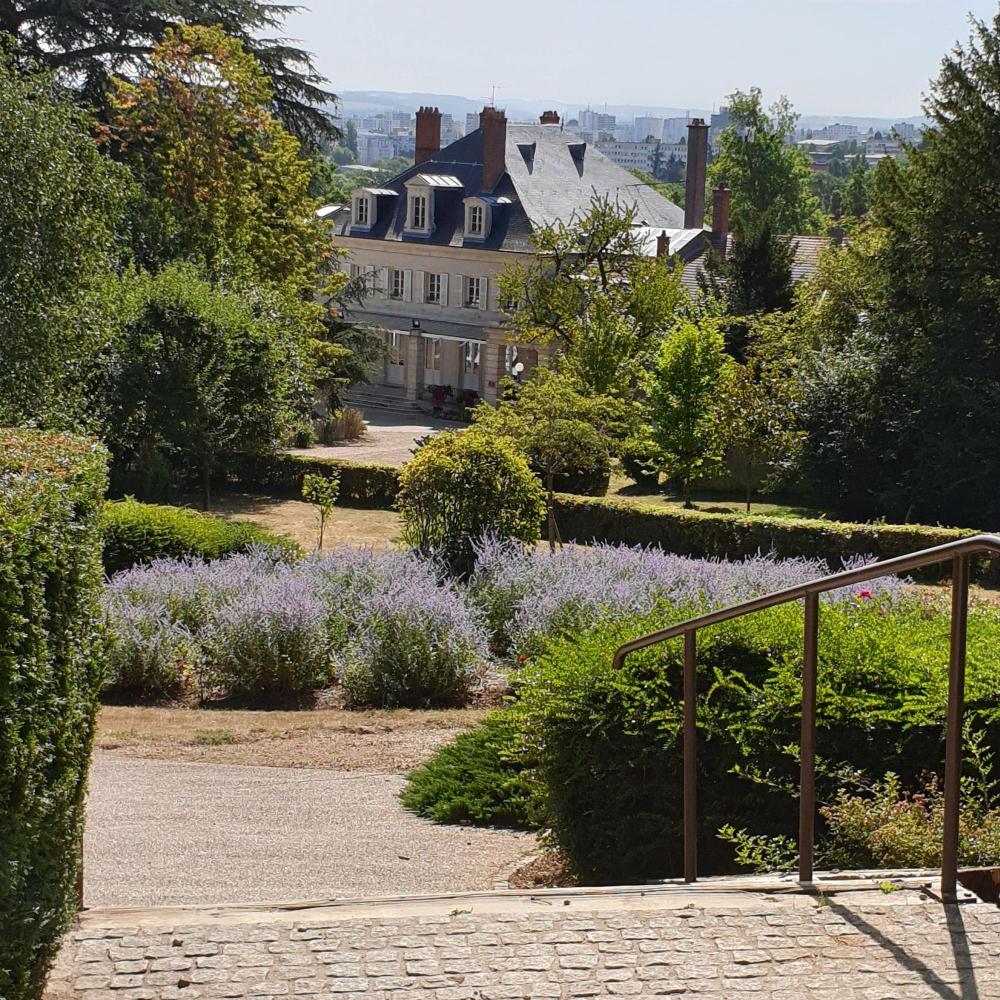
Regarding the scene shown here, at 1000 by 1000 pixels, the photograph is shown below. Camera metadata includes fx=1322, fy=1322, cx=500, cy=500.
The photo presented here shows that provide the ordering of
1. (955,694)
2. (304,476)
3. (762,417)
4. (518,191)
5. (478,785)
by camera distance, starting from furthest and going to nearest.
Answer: (518,191) → (762,417) → (304,476) → (478,785) → (955,694)

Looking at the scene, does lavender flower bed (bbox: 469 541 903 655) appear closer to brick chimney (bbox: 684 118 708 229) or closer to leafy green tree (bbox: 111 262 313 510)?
leafy green tree (bbox: 111 262 313 510)

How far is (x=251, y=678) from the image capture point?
11.4 m

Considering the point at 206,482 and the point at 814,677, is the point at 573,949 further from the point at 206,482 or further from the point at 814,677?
the point at 206,482

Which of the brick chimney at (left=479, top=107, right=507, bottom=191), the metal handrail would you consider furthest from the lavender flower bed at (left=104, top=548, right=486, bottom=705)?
the brick chimney at (left=479, top=107, right=507, bottom=191)

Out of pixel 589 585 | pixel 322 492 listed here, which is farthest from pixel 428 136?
pixel 589 585

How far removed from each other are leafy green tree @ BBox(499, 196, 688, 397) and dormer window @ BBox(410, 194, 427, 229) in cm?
1110

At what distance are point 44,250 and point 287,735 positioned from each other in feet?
35.8

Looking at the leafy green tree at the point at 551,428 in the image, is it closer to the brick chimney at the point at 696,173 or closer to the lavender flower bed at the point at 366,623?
the lavender flower bed at the point at 366,623

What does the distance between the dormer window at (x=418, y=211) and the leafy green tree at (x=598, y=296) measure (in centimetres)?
1110

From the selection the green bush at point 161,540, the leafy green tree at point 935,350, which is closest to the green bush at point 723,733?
the green bush at point 161,540

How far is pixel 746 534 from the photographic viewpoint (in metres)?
19.2

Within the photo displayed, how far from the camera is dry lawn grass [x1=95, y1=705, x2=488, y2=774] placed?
905 cm

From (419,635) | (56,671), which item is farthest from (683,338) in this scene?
(56,671)

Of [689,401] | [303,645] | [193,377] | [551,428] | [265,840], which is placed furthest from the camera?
[689,401]
